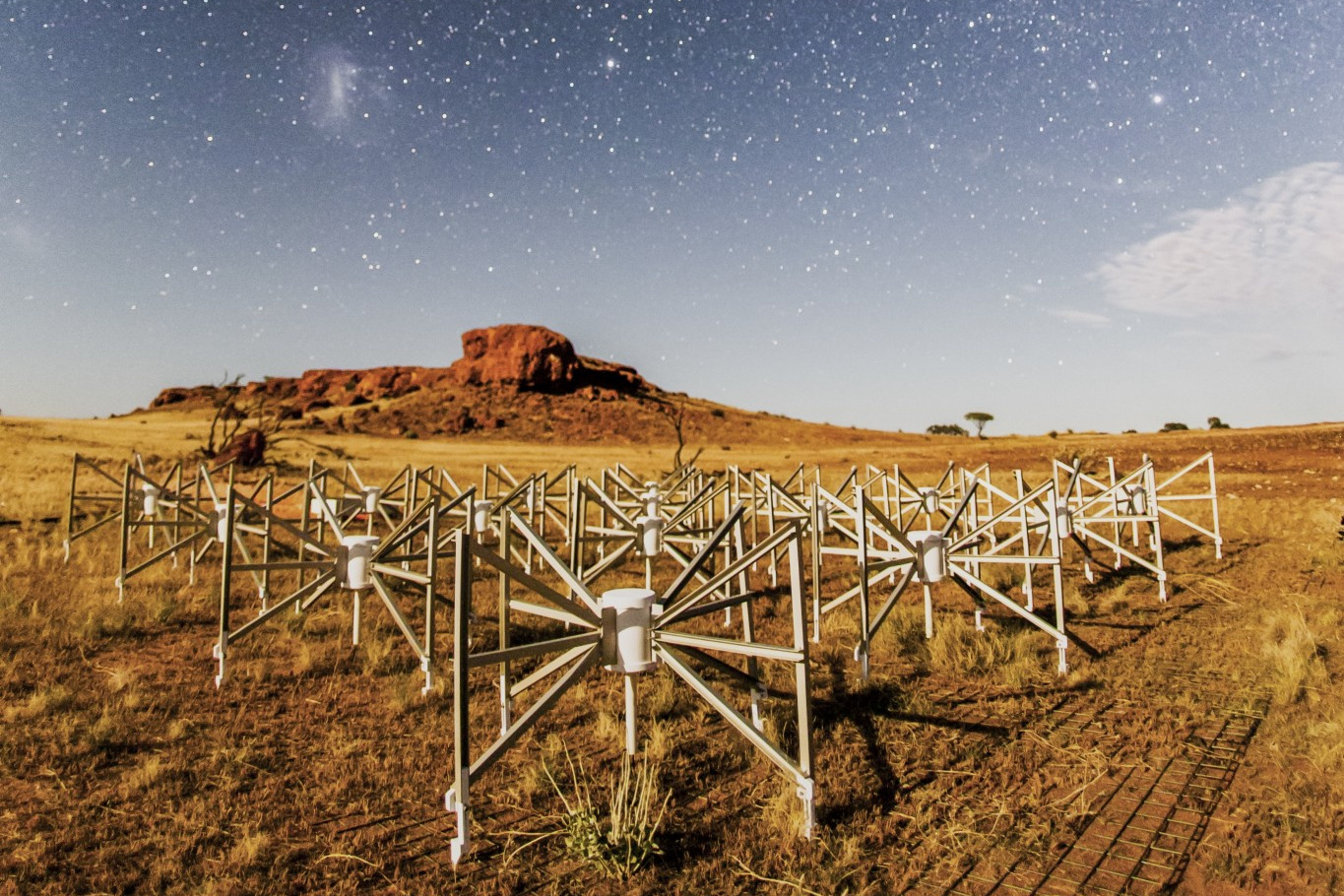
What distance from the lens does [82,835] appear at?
15.0 feet

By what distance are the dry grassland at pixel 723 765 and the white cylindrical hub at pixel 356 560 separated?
124 centimetres

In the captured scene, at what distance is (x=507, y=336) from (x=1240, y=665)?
332 ft

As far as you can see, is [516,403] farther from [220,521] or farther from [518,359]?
[220,521]

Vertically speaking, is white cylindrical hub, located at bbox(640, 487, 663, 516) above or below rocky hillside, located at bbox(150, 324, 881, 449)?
below

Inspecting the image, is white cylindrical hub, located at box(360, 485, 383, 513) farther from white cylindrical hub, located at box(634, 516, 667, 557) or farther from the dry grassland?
white cylindrical hub, located at box(634, 516, 667, 557)

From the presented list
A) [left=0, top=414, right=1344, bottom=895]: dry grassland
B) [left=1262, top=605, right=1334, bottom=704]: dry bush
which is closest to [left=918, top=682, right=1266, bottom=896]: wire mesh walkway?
[left=0, top=414, right=1344, bottom=895]: dry grassland

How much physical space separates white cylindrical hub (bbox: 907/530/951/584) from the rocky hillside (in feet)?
208

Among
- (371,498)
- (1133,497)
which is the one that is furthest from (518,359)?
(1133,497)

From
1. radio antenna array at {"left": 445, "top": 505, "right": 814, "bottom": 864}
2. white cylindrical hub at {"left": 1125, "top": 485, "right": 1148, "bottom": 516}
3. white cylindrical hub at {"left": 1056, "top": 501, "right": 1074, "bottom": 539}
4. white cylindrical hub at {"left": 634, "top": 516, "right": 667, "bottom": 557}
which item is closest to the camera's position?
radio antenna array at {"left": 445, "top": 505, "right": 814, "bottom": 864}

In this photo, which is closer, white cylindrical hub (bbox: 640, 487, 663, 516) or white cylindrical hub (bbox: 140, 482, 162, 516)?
white cylindrical hub (bbox: 640, 487, 663, 516)

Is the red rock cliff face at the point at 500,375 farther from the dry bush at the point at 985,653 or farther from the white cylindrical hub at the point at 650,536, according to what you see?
the dry bush at the point at 985,653

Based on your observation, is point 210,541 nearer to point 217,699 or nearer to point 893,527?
point 217,699

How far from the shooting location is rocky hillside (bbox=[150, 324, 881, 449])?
76.6 metres

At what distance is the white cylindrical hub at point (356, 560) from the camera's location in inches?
304
